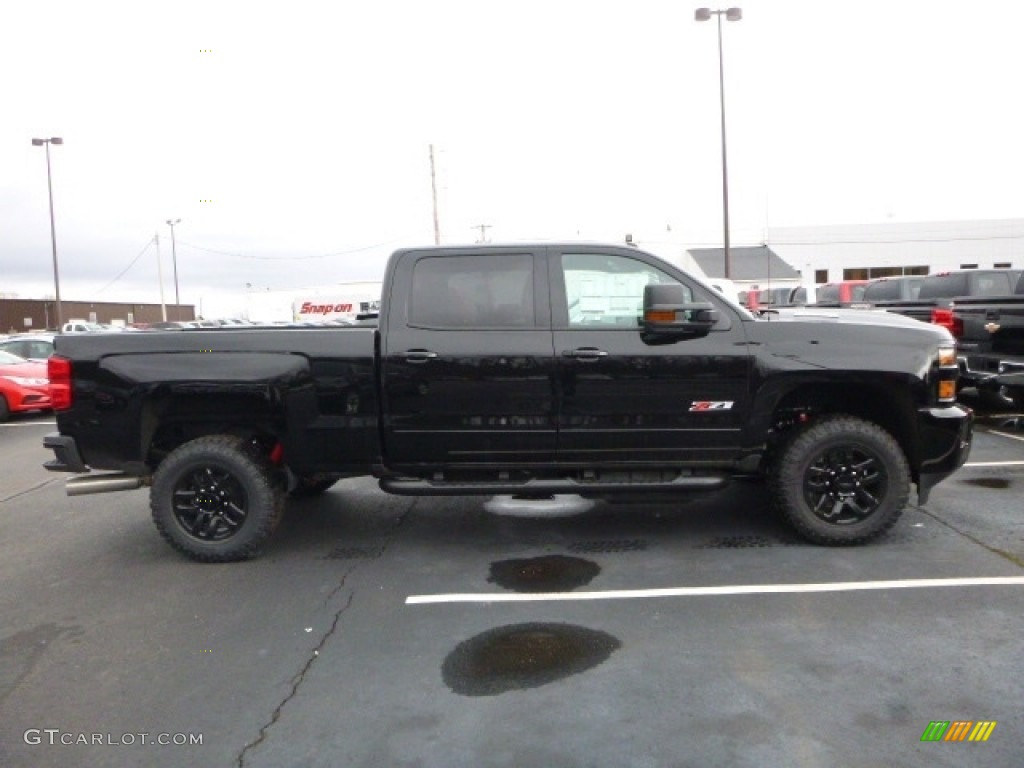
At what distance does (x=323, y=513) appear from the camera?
6637mm

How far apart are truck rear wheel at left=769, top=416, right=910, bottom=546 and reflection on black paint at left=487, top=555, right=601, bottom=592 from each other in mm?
1402

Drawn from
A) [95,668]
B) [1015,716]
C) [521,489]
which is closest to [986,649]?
[1015,716]

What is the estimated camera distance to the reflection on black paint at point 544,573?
4762mm

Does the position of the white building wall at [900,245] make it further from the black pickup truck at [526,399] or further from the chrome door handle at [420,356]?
the chrome door handle at [420,356]

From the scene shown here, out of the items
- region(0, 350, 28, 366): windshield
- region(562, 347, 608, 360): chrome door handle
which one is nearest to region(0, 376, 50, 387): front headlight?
region(0, 350, 28, 366): windshield

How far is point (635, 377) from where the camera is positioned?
5.02 metres

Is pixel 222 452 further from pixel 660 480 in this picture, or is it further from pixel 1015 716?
pixel 1015 716

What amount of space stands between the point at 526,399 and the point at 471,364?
420 millimetres

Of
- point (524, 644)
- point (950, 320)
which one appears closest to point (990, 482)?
point (950, 320)

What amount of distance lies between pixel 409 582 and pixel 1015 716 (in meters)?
3.18

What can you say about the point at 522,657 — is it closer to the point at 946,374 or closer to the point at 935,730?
the point at 935,730

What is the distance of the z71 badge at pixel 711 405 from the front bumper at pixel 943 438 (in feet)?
4.06

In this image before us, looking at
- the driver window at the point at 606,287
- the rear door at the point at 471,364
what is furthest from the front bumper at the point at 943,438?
the rear door at the point at 471,364

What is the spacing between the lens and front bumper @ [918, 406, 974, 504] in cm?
503
